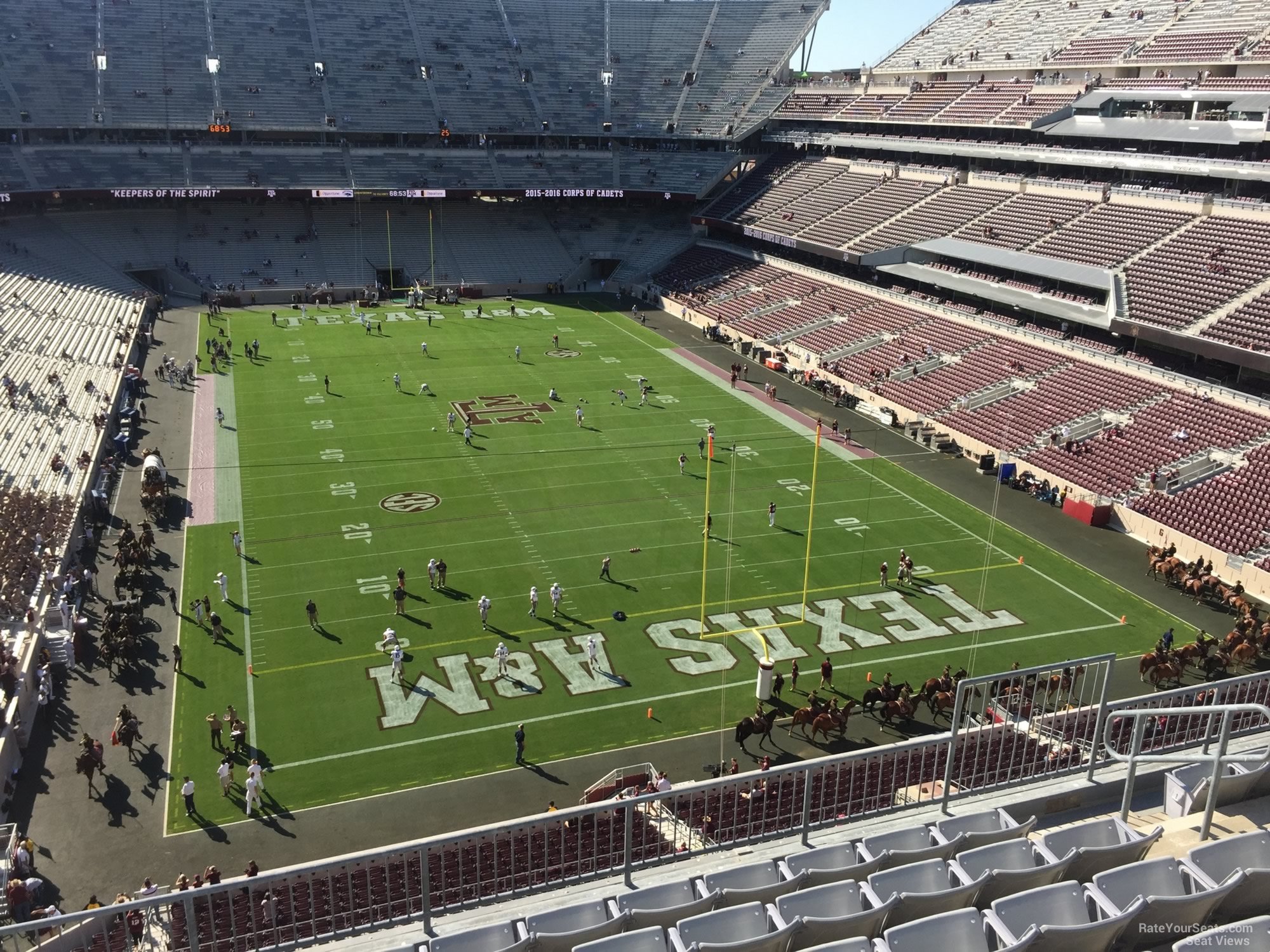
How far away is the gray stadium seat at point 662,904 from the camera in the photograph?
26.0ft

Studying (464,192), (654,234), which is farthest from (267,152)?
(654,234)

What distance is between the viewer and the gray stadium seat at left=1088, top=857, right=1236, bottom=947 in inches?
289

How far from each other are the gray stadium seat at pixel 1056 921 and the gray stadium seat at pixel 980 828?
128 cm

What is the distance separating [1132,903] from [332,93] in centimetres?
7230

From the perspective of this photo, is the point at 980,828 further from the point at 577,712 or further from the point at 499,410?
the point at 499,410

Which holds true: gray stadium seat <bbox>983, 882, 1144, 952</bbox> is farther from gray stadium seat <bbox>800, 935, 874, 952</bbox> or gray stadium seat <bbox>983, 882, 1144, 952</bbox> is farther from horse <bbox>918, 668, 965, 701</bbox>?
horse <bbox>918, 668, 965, 701</bbox>

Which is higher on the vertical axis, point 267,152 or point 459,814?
point 267,152

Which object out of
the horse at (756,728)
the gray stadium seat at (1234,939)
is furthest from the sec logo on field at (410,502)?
the gray stadium seat at (1234,939)

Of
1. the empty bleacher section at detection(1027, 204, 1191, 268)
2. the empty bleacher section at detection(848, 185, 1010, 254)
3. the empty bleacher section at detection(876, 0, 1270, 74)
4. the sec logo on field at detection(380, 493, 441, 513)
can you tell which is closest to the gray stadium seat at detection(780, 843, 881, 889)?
the sec logo on field at detection(380, 493, 441, 513)

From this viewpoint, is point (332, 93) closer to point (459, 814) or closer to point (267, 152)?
point (267, 152)

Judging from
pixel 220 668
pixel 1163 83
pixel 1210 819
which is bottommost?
pixel 220 668

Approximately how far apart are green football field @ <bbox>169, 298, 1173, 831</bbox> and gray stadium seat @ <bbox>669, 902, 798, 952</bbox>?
10.8 m

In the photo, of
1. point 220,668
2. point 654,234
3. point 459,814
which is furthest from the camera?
point 654,234

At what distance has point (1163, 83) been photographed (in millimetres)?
44250
